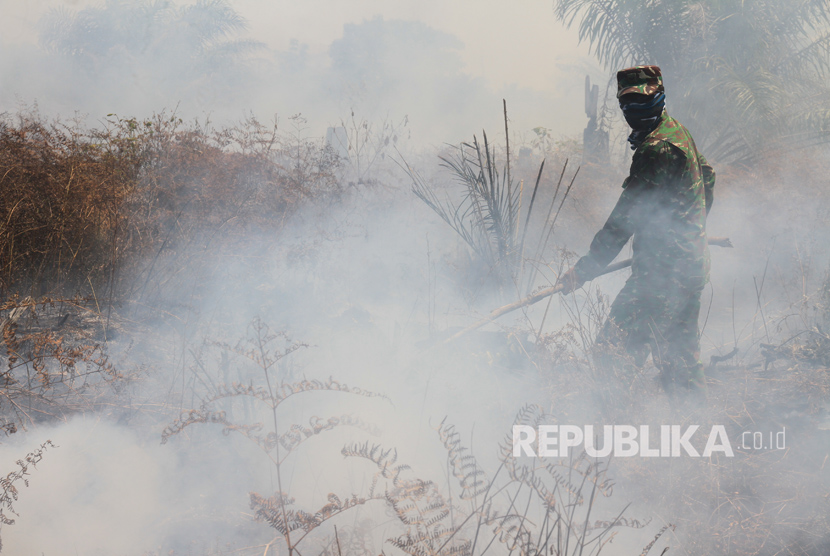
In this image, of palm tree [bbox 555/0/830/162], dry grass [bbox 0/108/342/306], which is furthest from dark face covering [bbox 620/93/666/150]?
palm tree [bbox 555/0/830/162]

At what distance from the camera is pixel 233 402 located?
101 inches

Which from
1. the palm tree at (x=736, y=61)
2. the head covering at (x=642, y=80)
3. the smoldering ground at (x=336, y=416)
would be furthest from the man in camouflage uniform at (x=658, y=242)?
the palm tree at (x=736, y=61)

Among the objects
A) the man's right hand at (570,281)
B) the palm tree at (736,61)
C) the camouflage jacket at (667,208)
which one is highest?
the palm tree at (736,61)

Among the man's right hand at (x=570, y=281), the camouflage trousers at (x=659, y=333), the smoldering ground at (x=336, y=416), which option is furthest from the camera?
the man's right hand at (x=570, y=281)

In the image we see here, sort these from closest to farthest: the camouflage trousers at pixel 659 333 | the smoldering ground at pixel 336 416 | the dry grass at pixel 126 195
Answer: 1. the smoldering ground at pixel 336 416
2. the camouflage trousers at pixel 659 333
3. the dry grass at pixel 126 195

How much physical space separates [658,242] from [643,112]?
61cm

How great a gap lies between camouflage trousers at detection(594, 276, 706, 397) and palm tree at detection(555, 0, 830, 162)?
6024 millimetres

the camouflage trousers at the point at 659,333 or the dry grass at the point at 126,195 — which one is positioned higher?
the dry grass at the point at 126,195

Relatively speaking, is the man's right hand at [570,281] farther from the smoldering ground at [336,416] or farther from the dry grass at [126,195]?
the dry grass at [126,195]

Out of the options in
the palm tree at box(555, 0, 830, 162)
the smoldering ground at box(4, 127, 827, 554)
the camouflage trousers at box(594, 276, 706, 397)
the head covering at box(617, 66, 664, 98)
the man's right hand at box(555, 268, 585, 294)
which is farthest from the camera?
the palm tree at box(555, 0, 830, 162)

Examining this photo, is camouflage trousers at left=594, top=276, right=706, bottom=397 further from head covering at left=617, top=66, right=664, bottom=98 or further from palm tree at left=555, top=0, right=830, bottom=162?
palm tree at left=555, top=0, right=830, bottom=162

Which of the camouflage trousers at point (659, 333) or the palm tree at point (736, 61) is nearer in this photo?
the camouflage trousers at point (659, 333)

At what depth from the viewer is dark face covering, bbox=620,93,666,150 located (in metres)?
2.21

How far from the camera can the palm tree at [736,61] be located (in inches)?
275
